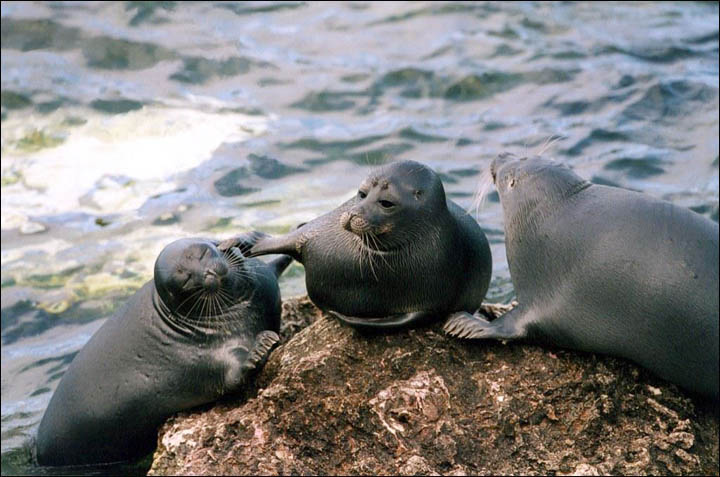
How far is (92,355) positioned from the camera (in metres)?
6.95

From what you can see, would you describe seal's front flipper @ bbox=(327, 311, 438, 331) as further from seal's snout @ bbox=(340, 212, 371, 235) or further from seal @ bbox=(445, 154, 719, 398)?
seal's snout @ bbox=(340, 212, 371, 235)

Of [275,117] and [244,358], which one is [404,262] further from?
[275,117]

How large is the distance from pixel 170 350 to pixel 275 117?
7.19 m

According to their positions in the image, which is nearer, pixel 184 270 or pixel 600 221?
pixel 600 221

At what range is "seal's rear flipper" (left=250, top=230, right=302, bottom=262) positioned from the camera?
6.52 metres

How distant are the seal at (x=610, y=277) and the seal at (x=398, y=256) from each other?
0.25 metres

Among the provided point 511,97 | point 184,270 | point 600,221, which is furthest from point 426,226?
point 511,97

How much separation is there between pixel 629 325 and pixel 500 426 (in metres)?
0.83

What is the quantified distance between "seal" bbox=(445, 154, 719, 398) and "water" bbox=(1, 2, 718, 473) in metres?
3.20

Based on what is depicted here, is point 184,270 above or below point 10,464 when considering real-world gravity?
above

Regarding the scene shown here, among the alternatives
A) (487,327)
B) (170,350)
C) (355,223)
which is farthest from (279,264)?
(487,327)

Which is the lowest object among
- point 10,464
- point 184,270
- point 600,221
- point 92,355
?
point 10,464

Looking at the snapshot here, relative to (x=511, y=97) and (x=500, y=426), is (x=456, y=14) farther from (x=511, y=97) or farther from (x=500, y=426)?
(x=500, y=426)

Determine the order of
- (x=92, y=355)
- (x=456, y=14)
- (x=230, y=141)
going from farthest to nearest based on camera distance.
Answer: (x=456, y=14) → (x=230, y=141) → (x=92, y=355)
